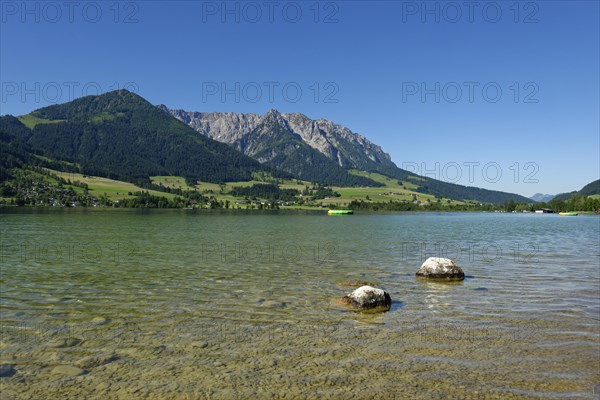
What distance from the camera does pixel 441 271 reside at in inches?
1113

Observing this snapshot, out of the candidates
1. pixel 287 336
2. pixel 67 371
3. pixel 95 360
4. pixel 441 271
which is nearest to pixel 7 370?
pixel 67 371

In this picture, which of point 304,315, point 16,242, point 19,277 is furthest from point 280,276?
point 16,242

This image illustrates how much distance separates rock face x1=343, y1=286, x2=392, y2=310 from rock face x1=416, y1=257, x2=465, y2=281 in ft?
31.7

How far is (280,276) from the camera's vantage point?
29.3 meters

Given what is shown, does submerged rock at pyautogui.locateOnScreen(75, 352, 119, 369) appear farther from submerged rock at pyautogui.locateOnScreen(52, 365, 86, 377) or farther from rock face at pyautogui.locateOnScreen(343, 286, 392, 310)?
rock face at pyautogui.locateOnScreen(343, 286, 392, 310)

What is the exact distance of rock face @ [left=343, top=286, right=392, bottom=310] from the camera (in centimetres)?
1948

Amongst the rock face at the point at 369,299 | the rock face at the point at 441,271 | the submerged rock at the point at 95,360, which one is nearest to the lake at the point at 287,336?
the submerged rock at the point at 95,360

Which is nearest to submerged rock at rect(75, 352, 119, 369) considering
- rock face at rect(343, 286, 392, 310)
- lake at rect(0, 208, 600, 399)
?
lake at rect(0, 208, 600, 399)

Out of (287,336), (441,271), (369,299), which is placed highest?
(441,271)

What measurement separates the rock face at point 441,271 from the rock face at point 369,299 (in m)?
9.65

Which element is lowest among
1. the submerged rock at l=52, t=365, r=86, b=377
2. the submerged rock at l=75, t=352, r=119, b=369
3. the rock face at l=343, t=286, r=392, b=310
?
the submerged rock at l=52, t=365, r=86, b=377

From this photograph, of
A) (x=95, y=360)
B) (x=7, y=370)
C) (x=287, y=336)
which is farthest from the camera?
(x=287, y=336)

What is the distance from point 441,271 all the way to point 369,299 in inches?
428

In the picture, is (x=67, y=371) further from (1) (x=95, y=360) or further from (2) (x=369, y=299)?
(2) (x=369, y=299)
